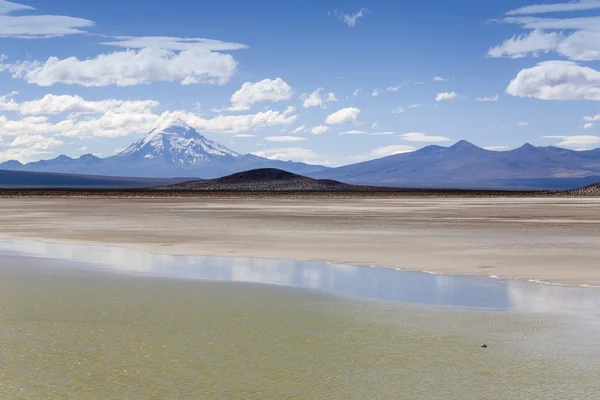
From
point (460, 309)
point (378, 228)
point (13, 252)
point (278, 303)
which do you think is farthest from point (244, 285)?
point (378, 228)

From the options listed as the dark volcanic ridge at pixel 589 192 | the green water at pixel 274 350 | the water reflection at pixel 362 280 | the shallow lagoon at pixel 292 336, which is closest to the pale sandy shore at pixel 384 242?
the water reflection at pixel 362 280

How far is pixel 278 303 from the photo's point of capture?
52.1 feet

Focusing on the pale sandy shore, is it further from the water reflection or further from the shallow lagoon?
the shallow lagoon

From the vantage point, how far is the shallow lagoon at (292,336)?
980cm

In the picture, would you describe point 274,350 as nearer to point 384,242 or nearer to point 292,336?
point 292,336

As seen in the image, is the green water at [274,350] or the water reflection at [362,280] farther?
the water reflection at [362,280]

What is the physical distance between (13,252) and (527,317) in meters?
18.6

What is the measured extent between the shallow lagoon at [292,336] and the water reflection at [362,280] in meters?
0.07

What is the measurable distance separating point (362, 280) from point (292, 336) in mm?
A: 7096

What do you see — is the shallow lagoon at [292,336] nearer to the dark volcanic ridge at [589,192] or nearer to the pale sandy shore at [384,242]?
the pale sandy shore at [384,242]

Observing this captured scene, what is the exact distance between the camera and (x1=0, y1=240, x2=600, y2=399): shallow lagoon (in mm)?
9805

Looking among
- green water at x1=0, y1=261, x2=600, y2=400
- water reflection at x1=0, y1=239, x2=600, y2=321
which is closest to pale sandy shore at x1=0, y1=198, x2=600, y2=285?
water reflection at x1=0, y1=239, x2=600, y2=321

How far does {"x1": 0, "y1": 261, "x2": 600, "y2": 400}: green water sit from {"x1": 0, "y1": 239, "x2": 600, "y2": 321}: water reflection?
1.33 m

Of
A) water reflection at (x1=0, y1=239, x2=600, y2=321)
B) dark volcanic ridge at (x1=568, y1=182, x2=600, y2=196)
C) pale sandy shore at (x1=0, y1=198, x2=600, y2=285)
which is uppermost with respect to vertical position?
dark volcanic ridge at (x1=568, y1=182, x2=600, y2=196)
